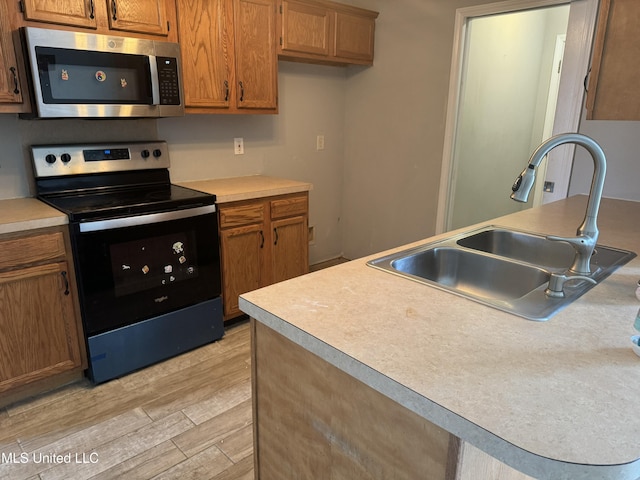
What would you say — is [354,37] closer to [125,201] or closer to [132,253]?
[125,201]

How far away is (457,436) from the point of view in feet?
2.31

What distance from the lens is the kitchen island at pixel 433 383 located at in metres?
0.66

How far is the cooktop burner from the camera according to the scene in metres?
2.21

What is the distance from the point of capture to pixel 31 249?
1.97m

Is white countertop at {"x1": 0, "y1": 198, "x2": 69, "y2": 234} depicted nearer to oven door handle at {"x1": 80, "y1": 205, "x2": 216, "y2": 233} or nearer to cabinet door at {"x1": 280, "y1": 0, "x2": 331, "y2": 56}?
oven door handle at {"x1": 80, "y1": 205, "x2": 216, "y2": 233}

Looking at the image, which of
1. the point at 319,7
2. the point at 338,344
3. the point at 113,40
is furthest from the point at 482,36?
the point at 338,344

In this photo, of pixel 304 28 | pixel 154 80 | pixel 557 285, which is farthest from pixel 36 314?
pixel 304 28

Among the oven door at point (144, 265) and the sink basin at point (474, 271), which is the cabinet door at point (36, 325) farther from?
the sink basin at point (474, 271)

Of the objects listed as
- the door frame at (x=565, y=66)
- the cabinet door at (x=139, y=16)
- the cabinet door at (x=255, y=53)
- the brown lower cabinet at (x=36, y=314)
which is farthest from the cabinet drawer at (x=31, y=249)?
the door frame at (x=565, y=66)

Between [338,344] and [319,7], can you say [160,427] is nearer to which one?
[338,344]

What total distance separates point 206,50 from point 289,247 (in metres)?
1.35

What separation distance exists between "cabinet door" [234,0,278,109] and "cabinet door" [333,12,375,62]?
0.65 meters

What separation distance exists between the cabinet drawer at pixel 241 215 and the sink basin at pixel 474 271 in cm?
147

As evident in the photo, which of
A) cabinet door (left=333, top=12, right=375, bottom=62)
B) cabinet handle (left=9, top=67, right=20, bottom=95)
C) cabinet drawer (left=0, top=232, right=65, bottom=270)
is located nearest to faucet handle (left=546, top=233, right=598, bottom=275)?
cabinet drawer (left=0, top=232, right=65, bottom=270)
